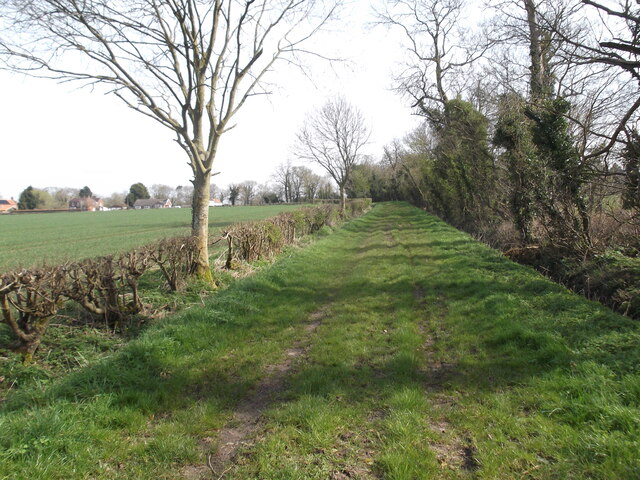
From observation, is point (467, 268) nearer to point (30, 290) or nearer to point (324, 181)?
point (30, 290)

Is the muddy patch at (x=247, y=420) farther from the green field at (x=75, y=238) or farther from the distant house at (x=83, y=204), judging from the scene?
the distant house at (x=83, y=204)

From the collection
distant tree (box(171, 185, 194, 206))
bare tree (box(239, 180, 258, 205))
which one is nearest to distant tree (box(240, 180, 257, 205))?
bare tree (box(239, 180, 258, 205))

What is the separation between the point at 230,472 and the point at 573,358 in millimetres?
3649

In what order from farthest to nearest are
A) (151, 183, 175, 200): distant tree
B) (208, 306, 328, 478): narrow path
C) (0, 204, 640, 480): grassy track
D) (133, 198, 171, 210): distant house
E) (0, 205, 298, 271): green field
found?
(151, 183, 175, 200): distant tree, (133, 198, 171, 210): distant house, (0, 205, 298, 271): green field, (208, 306, 328, 478): narrow path, (0, 204, 640, 480): grassy track

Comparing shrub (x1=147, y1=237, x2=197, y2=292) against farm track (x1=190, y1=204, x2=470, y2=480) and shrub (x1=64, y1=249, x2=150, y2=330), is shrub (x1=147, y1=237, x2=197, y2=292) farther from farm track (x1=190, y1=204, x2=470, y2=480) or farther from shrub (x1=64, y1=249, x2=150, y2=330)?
farm track (x1=190, y1=204, x2=470, y2=480)

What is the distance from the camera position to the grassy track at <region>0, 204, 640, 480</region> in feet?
8.81

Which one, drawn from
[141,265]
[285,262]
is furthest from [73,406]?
[285,262]

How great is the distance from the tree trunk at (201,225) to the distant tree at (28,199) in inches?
4272

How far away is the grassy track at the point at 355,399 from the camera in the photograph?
8.81 feet

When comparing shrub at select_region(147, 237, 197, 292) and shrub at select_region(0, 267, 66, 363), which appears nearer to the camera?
shrub at select_region(0, 267, 66, 363)

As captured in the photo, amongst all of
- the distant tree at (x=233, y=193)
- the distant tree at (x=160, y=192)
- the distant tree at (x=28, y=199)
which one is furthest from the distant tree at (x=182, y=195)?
the distant tree at (x=28, y=199)

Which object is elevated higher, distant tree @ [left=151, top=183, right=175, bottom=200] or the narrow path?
distant tree @ [left=151, top=183, right=175, bottom=200]

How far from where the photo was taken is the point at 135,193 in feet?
384

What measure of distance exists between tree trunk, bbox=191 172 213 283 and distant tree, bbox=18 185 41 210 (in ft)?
356
